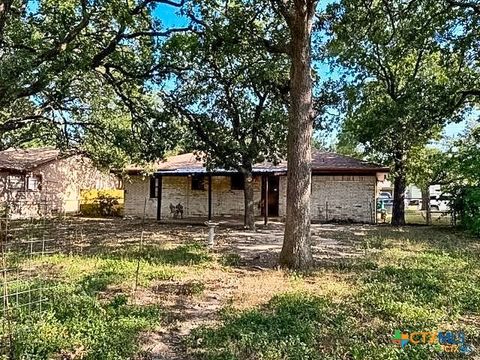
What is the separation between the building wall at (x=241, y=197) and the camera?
64.0 ft

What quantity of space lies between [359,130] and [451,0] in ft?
24.2

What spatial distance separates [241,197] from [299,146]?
1349 cm

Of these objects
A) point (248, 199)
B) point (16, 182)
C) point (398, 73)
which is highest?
point (398, 73)

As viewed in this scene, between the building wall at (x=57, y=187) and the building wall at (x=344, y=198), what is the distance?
13420mm

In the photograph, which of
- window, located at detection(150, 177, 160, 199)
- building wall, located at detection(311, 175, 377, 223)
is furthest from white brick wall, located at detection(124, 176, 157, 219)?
building wall, located at detection(311, 175, 377, 223)

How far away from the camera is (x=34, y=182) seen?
22.7m

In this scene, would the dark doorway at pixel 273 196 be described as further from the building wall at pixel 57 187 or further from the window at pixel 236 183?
the building wall at pixel 57 187

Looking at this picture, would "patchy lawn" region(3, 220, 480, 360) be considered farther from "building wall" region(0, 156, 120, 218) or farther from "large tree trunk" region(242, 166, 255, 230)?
"building wall" region(0, 156, 120, 218)

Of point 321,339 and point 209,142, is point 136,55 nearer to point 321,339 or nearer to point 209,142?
point 209,142

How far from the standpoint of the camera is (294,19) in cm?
807

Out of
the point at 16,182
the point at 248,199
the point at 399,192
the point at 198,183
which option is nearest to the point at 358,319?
the point at 248,199

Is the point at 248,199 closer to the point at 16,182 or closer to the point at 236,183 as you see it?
the point at 236,183

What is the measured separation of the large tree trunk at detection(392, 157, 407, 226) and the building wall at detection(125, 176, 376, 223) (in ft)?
4.08

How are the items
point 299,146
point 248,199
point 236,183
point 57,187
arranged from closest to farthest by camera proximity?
point 299,146, point 248,199, point 236,183, point 57,187
